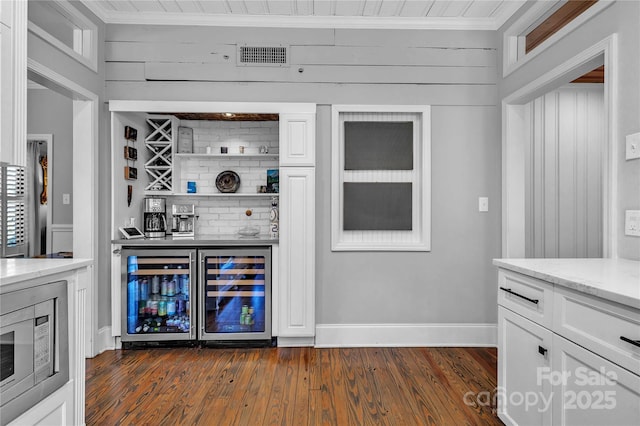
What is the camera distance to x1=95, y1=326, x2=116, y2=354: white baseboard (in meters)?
2.93

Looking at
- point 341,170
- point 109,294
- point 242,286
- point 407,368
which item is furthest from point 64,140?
point 407,368

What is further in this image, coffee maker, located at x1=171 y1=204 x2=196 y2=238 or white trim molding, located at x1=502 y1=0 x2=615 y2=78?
coffee maker, located at x1=171 y1=204 x2=196 y2=238

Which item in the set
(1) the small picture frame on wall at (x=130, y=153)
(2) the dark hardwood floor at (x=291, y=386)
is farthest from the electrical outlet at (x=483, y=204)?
(1) the small picture frame on wall at (x=130, y=153)

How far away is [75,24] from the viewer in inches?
111

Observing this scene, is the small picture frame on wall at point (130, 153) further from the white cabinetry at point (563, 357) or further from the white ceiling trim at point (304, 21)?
the white cabinetry at point (563, 357)

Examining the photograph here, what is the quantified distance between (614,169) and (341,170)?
1.92 meters

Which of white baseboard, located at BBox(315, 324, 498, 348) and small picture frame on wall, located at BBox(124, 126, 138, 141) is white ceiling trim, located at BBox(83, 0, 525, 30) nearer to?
small picture frame on wall, located at BBox(124, 126, 138, 141)

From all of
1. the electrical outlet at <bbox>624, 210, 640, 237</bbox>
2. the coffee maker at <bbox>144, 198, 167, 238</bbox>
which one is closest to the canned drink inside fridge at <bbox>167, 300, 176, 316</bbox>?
the coffee maker at <bbox>144, 198, 167, 238</bbox>

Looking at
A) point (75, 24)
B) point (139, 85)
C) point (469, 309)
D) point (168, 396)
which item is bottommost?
point (168, 396)

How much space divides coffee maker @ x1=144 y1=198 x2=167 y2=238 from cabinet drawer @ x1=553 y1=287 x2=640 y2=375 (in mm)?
3111

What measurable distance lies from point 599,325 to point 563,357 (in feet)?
0.87

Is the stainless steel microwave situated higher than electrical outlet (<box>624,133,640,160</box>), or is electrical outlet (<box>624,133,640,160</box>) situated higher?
electrical outlet (<box>624,133,640,160</box>)

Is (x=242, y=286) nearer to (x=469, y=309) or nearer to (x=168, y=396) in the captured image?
(x=168, y=396)

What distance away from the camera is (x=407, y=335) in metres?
3.12
